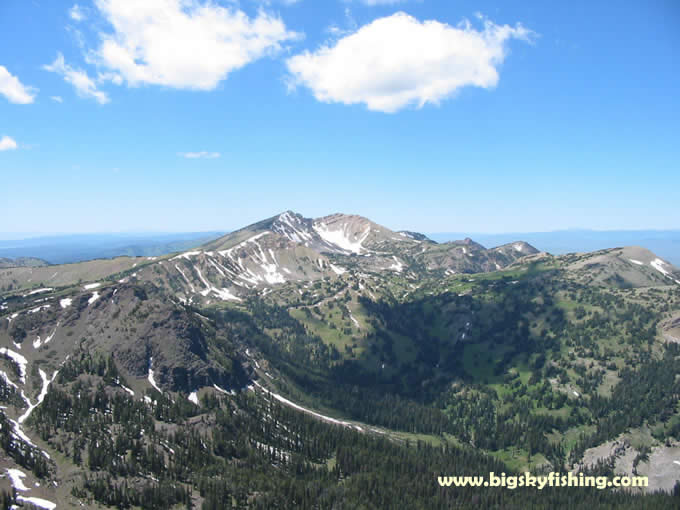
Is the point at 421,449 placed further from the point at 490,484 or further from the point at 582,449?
the point at 582,449

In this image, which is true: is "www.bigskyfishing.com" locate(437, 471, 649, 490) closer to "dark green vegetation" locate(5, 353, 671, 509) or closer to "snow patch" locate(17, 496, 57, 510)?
"dark green vegetation" locate(5, 353, 671, 509)

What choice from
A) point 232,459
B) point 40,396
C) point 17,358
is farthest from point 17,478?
point 17,358

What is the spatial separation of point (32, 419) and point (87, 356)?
46316mm

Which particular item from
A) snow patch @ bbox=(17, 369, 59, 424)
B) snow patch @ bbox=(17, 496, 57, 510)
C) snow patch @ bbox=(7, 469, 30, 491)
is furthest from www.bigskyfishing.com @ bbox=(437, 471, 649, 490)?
snow patch @ bbox=(17, 369, 59, 424)

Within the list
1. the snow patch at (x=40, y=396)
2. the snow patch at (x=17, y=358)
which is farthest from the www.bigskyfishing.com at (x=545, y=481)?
the snow patch at (x=17, y=358)

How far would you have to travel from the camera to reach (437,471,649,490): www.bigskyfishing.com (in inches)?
5876

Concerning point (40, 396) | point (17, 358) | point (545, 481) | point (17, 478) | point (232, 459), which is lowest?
point (545, 481)

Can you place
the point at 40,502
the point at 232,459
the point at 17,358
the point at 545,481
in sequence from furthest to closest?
the point at 17,358 → the point at 545,481 → the point at 232,459 → the point at 40,502

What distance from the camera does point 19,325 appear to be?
18525 cm

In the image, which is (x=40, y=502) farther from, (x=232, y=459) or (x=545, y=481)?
(x=545, y=481)

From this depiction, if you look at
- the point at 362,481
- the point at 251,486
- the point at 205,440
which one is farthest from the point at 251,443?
the point at 362,481

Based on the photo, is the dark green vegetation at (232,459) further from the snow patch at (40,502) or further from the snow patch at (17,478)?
the snow patch at (40,502)

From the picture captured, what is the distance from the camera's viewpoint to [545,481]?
161 m

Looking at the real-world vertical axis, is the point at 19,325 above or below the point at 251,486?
above
